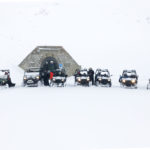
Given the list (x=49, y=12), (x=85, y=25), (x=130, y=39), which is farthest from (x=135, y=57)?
(x=49, y=12)

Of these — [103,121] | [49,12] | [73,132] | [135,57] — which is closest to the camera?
[73,132]

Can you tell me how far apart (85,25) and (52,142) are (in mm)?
46352

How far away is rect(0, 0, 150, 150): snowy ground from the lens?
8.61 meters

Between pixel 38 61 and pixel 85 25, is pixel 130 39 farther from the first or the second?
pixel 38 61

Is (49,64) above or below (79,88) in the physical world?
above

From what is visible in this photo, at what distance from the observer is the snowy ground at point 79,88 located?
28.2 feet

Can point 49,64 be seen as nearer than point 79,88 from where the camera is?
No

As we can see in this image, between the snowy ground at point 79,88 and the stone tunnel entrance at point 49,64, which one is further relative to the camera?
the stone tunnel entrance at point 49,64

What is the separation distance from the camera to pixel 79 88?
22078mm

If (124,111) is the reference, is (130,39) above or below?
above

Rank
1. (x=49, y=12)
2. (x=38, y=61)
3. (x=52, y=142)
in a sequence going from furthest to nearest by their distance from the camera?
1. (x=49, y=12)
2. (x=38, y=61)
3. (x=52, y=142)

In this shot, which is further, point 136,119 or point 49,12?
point 49,12

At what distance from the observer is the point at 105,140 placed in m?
8.26

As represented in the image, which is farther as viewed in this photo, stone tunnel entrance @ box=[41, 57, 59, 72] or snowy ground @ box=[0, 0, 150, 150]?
stone tunnel entrance @ box=[41, 57, 59, 72]
